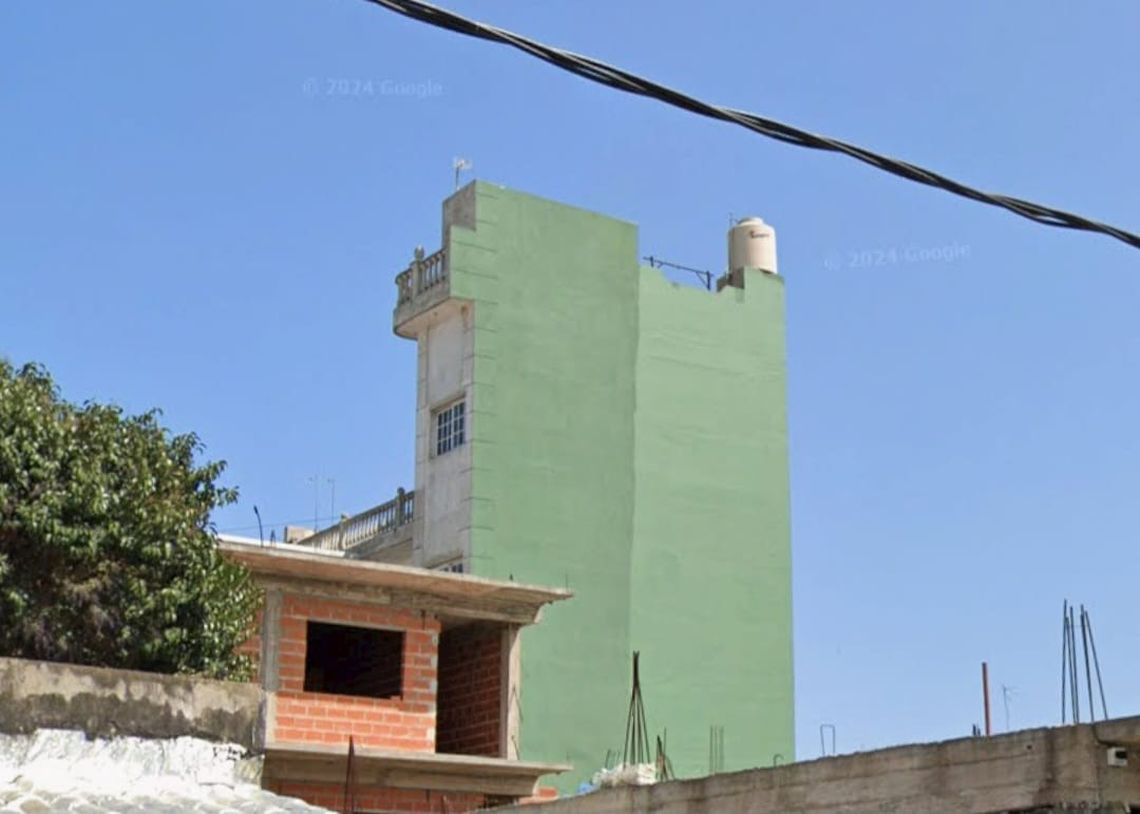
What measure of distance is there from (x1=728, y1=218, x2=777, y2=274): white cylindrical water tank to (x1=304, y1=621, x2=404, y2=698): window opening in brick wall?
15.3 m

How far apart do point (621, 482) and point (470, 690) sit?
10.4 meters

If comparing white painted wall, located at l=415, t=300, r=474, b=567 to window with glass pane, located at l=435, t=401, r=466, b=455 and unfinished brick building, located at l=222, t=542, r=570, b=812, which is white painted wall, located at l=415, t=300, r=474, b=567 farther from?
unfinished brick building, located at l=222, t=542, r=570, b=812

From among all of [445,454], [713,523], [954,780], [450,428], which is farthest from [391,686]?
[713,523]

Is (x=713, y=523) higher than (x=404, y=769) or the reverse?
higher

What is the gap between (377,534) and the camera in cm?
3478

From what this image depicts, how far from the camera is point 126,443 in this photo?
791 inches

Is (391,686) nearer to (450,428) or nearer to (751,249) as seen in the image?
(450,428)

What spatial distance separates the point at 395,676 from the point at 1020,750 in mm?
12208

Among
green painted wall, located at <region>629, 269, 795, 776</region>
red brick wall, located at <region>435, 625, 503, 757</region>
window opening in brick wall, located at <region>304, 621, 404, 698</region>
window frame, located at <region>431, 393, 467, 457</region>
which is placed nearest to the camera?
window opening in brick wall, located at <region>304, 621, 404, 698</region>

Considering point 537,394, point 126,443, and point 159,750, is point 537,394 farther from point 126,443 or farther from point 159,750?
point 159,750

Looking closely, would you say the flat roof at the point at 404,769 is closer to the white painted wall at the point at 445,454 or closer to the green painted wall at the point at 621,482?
the green painted wall at the point at 621,482

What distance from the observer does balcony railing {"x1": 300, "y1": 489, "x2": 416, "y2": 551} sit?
3422 centimetres

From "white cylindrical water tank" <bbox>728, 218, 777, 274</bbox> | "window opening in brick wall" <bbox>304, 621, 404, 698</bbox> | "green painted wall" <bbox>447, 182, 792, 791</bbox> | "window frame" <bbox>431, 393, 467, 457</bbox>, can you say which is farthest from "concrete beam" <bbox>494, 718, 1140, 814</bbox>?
"white cylindrical water tank" <bbox>728, 218, 777, 274</bbox>

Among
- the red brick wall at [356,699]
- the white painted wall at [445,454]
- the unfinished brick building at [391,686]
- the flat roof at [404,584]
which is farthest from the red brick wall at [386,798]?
the white painted wall at [445,454]
